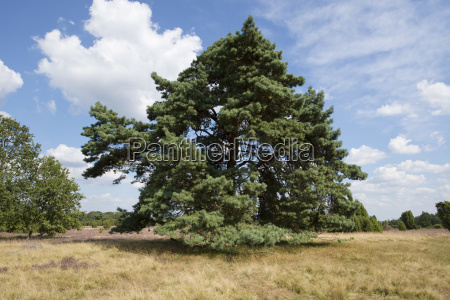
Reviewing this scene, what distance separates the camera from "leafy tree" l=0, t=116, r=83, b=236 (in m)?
19.2

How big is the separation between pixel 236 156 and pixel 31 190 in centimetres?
1807

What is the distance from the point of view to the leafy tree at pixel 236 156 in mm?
10940

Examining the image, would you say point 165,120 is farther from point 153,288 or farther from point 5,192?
point 5,192

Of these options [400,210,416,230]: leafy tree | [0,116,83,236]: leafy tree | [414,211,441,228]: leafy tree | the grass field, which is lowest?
[414,211,441,228]: leafy tree

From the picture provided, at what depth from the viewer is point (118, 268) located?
8.92 metres

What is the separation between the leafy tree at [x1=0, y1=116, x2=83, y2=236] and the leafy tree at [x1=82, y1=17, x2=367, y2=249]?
26.0 feet

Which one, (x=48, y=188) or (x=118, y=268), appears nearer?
(x=118, y=268)

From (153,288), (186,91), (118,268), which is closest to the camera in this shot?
(153,288)

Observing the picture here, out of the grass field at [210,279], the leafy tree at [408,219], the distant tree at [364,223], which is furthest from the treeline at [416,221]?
the grass field at [210,279]

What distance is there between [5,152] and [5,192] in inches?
159

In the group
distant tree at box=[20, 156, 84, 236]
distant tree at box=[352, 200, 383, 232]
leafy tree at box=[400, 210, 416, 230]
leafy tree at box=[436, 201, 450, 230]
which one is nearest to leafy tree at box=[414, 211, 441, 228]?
leafy tree at box=[400, 210, 416, 230]

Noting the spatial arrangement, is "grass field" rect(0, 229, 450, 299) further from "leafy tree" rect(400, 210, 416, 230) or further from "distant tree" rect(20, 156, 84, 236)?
"leafy tree" rect(400, 210, 416, 230)

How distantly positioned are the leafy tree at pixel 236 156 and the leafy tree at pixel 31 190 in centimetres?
792

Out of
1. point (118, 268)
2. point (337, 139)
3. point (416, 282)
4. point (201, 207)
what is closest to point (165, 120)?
point (201, 207)
